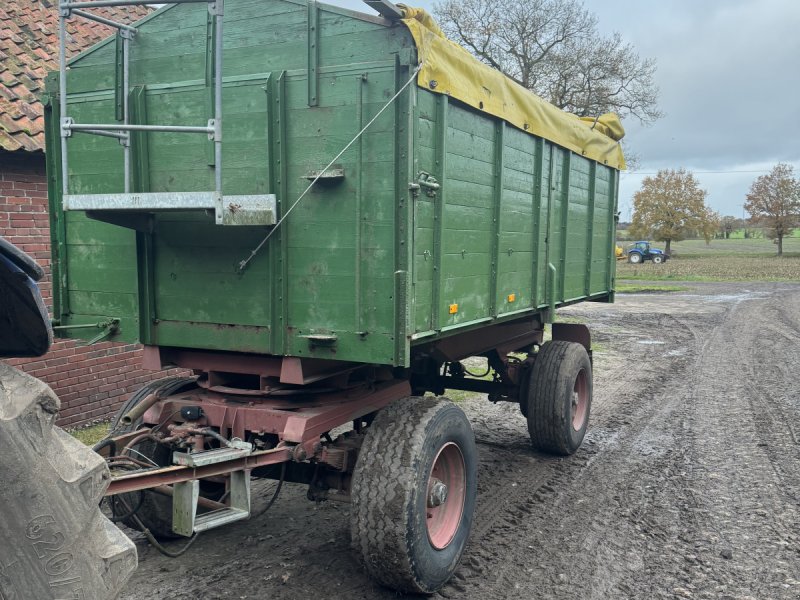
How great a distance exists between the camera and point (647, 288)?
29531 millimetres

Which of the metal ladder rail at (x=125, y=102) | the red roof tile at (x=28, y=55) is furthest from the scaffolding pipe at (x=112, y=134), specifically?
the red roof tile at (x=28, y=55)

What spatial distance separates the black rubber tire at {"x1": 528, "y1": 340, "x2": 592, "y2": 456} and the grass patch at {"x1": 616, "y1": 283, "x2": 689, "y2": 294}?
22725 mm

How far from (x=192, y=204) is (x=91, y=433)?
431cm

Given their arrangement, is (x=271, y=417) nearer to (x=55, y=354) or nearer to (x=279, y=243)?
(x=279, y=243)

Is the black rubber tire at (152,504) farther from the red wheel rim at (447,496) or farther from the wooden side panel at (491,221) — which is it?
the wooden side panel at (491,221)

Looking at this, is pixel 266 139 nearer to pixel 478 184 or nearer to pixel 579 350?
pixel 478 184

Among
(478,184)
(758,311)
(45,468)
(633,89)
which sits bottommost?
(758,311)

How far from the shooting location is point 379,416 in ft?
13.1

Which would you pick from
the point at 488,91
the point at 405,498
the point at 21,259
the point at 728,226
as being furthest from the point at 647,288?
the point at 728,226

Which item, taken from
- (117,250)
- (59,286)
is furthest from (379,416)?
(59,286)

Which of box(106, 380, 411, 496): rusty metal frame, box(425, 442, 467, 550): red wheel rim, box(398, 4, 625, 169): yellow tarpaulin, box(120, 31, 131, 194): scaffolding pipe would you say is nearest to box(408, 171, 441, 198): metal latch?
box(398, 4, 625, 169): yellow tarpaulin

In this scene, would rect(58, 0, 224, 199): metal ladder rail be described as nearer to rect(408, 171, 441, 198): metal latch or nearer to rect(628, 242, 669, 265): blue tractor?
rect(408, 171, 441, 198): metal latch

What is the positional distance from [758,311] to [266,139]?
20.0 meters

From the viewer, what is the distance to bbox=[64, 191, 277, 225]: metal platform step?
11.1 feet
